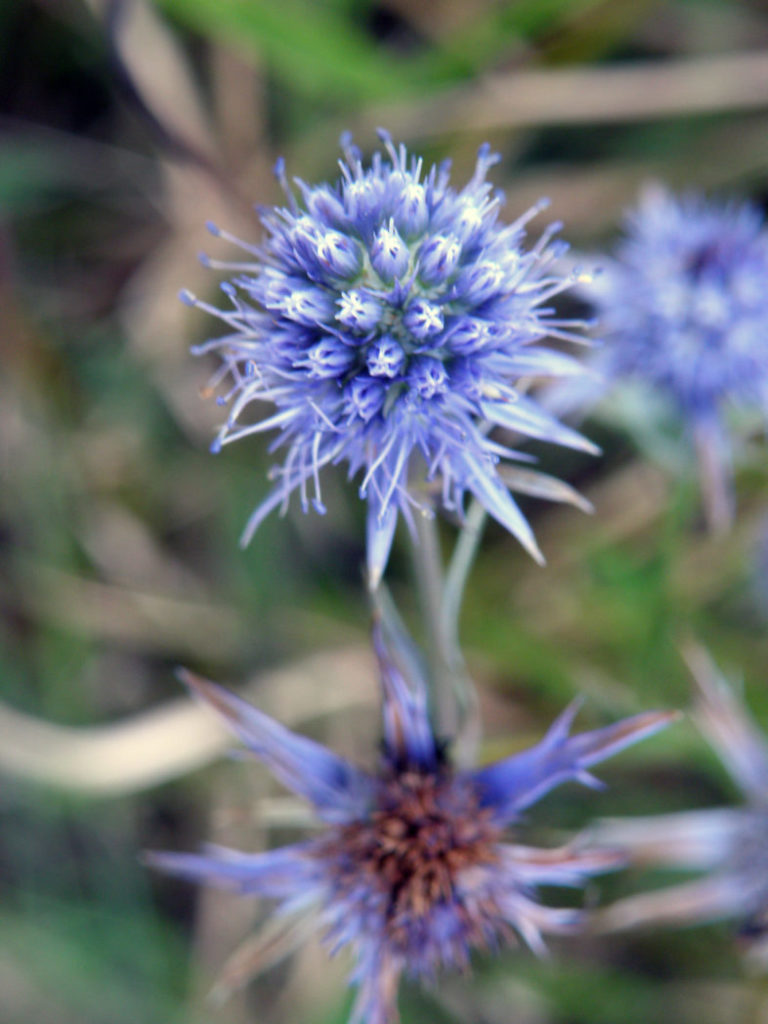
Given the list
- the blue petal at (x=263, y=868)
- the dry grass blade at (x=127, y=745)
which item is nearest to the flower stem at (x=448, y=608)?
the blue petal at (x=263, y=868)

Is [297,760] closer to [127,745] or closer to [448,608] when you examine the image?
[448,608]

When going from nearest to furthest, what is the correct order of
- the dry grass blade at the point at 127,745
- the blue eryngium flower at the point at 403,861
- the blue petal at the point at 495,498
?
the blue petal at the point at 495,498
the blue eryngium flower at the point at 403,861
the dry grass blade at the point at 127,745

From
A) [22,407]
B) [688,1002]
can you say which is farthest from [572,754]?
[22,407]

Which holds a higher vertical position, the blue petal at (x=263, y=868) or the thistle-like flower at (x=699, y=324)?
the thistle-like flower at (x=699, y=324)

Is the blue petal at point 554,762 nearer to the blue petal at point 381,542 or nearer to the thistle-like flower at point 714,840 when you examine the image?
the blue petal at point 381,542

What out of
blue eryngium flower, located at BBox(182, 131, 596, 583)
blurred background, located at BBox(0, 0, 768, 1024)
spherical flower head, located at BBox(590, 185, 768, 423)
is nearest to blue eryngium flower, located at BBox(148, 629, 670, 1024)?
blue eryngium flower, located at BBox(182, 131, 596, 583)

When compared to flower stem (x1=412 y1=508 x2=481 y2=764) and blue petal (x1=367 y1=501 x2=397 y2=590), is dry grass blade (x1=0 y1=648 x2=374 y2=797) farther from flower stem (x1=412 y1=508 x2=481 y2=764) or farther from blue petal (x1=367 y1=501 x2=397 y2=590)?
blue petal (x1=367 y1=501 x2=397 y2=590)
